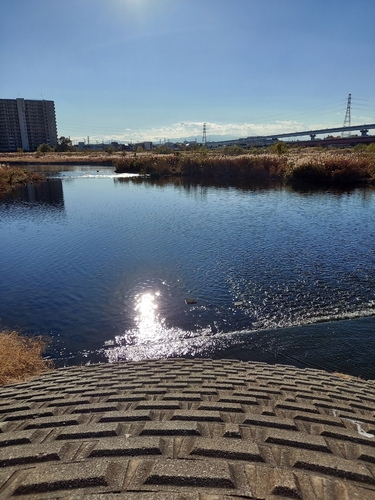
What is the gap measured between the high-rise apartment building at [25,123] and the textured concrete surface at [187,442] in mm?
211184

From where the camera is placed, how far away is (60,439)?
160 inches

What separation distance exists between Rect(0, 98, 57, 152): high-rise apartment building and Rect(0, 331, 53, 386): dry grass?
204764 mm

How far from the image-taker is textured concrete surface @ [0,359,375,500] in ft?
10.6

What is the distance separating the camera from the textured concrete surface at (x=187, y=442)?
3.24 m

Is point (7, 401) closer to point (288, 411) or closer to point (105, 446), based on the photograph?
point (105, 446)

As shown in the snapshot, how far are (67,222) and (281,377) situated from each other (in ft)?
80.2

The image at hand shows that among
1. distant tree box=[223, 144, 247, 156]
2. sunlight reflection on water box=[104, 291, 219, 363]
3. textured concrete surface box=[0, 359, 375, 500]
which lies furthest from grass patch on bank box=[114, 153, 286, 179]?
textured concrete surface box=[0, 359, 375, 500]

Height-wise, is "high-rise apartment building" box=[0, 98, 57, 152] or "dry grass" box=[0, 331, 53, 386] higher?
"high-rise apartment building" box=[0, 98, 57, 152]

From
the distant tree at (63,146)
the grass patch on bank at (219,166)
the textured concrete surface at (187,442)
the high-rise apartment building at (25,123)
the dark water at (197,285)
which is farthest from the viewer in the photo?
the high-rise apartment building at (25,123)

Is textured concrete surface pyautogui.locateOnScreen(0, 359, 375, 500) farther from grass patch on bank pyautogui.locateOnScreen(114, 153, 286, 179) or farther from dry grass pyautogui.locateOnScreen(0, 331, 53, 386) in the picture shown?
grass patch on bank pyautogui.locateOnScreen(114, 153, 286, 179)

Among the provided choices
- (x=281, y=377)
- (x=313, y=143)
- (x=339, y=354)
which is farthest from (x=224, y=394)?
(x=313, y=143)


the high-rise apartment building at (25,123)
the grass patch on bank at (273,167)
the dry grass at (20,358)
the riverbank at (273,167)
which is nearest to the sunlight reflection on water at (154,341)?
the dry grass at (20,358)

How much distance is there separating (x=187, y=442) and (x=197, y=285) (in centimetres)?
1114

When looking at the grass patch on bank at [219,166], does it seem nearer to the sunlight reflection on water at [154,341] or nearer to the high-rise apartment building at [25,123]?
the sunlight reflection on water at [154,341]
